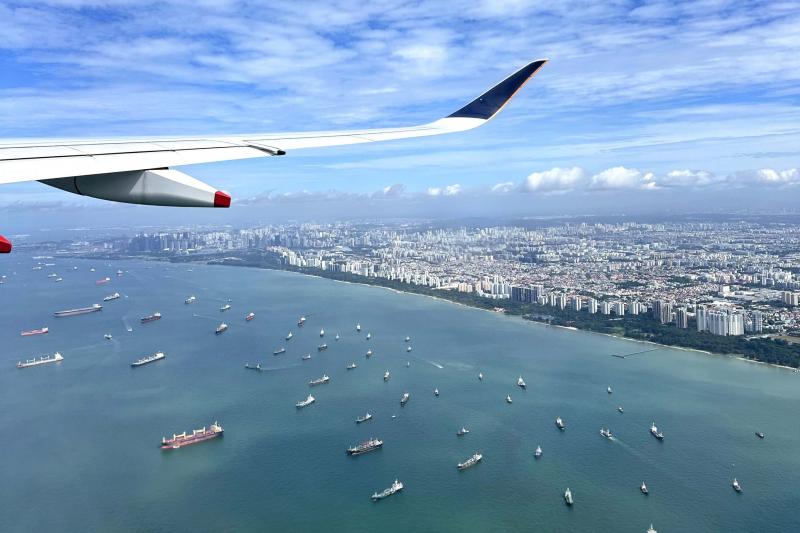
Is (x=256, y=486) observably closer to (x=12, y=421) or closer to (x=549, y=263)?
(x=12, y=421)

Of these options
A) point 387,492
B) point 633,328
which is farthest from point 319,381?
point 633,328

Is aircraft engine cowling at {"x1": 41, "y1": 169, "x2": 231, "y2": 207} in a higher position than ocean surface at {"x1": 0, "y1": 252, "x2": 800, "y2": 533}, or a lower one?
higher

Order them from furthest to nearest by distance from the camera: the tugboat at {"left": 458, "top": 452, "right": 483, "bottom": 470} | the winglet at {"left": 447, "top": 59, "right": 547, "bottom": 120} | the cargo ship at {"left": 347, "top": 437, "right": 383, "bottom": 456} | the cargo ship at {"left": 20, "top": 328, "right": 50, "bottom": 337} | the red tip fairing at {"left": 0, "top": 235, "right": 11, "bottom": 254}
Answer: the cargo ship at {"left": 20, "top": 328, "right": 50, "bottom": 337}, the cargo ship at {"left": 347, "top": 437, "right": 383, "bottom": 456}, the tugboat at {"left": 458, "top": 452, "right": 483, "bottom": 470}, the winglet at {"left": 447, "top": 59, "right": 547, "bottom": 120}, the red tip fairing at {"left": 0, "top": 235, "right": 11, "bottom": 254}

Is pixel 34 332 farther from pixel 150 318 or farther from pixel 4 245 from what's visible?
pixel 4 245

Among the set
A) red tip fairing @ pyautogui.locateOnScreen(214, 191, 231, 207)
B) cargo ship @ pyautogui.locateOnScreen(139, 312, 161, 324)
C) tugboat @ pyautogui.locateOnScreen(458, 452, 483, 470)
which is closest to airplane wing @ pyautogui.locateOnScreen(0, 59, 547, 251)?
red tip fairing @ pyautogui.locateOnScreen(214, 191, 231, 207)

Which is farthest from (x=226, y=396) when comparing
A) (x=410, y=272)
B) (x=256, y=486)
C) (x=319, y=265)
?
(x=319, y=265)

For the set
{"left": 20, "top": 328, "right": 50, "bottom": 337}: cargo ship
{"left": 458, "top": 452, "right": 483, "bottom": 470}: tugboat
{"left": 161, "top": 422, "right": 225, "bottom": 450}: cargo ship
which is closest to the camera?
{"left": 458, "top": 452, "right": 483, "bottom": 470}: tugboat

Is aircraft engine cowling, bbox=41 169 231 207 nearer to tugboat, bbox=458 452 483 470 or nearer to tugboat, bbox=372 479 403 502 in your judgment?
tugboat, bbox=372 479 403 502
